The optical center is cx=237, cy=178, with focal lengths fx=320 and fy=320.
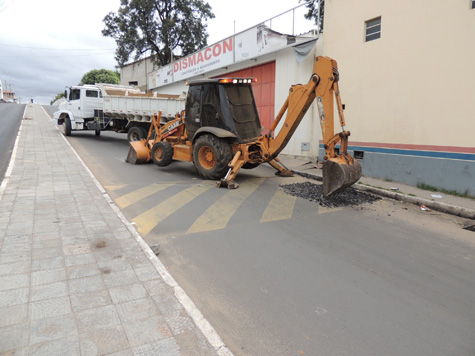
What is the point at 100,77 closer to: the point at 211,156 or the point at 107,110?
the point at 107,110

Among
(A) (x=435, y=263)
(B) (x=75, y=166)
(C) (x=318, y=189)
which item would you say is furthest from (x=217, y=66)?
(A) (x=435, y=263)

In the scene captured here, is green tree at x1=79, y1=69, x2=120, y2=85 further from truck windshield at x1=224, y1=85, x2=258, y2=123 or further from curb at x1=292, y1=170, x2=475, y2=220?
curb at x1=292, y1=170, x2=475, y2=220

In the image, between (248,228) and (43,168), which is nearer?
(248,228)

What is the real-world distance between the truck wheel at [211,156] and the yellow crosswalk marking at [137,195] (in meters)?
1.17

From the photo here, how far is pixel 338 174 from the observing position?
Result: 6531mm

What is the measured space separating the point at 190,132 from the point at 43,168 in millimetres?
4327

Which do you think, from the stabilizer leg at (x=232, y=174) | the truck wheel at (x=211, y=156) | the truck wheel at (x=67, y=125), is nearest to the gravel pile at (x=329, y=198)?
the stabilizer leg at (x=232, y=174)

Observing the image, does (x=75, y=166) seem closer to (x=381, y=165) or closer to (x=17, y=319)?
(x=17, y=319)

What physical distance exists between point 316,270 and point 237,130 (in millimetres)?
5422

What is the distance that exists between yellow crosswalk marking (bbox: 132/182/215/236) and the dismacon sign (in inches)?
401

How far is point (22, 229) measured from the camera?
4812 mm

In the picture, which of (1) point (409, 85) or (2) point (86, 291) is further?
(1) point (409, 85)

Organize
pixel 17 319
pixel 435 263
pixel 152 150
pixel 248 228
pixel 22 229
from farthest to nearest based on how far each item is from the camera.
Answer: pixel 152 150 → pixel 248 228 → pixel 22 229 → pixel 435 263 → pixel 17 319

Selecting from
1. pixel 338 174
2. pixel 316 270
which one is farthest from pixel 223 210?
pixel 316 270
